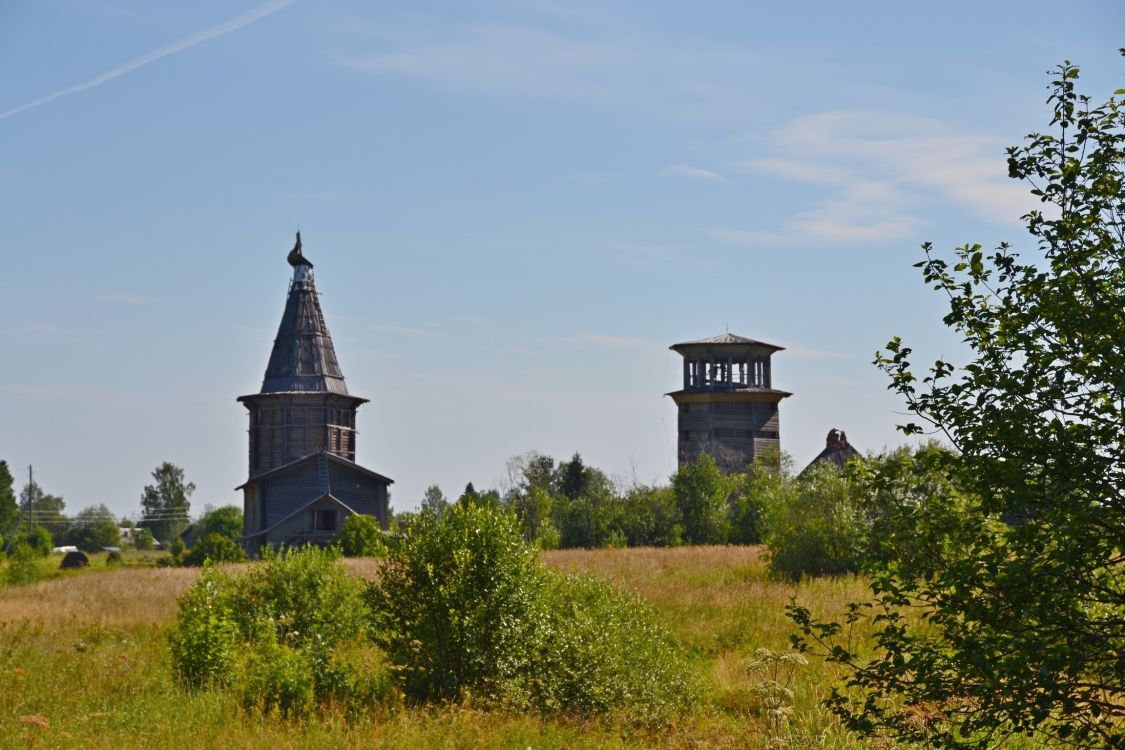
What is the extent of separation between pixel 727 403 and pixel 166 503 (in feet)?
327

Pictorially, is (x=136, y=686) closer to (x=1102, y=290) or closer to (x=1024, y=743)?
(x=1024, y=743)

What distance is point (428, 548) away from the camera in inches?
648

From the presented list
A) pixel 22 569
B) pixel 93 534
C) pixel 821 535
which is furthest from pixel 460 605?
pixel 93 534

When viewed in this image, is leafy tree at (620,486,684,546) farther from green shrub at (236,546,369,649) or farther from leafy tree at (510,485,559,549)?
green shrub at (236,546,369,649)

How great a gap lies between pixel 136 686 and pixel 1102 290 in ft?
50.1

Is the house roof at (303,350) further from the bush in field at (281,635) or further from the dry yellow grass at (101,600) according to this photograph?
the bush in field at (281,635)

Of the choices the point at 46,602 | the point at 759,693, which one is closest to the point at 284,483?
the point at 46,602

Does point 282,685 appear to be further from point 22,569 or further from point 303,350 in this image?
point 303,350

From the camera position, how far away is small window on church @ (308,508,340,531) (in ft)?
201

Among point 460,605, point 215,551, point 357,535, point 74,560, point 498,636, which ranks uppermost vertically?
point 357,535

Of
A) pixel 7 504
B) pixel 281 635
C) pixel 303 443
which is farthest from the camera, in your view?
pixel 7 504

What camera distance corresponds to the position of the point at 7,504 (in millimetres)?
100625

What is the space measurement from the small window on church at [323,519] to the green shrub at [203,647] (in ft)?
139

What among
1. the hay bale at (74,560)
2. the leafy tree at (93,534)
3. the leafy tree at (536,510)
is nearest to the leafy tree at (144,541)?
the leafy tree at (93,534)
